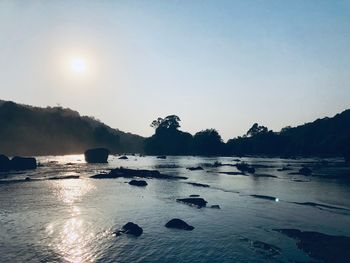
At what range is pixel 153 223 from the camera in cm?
3828

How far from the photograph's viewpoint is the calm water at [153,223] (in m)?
27.2

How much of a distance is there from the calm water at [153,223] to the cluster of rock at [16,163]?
59718mm

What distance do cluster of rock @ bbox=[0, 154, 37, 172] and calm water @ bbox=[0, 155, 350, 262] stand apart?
59.7 metres

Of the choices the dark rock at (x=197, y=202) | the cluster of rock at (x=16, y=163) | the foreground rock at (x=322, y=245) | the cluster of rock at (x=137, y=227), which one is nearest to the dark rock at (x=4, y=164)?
the cluster of rock at (x=16, y=163)

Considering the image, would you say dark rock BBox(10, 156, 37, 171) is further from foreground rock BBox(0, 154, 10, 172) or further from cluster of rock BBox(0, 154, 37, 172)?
foreground rock BBox(0, 154, 10, 172)

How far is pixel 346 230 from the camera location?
114 ft

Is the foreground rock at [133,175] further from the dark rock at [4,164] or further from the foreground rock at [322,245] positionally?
the foreground rock at [322,245]

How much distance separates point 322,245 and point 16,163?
118 meters

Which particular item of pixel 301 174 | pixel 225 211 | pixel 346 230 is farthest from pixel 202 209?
pixel 301 174

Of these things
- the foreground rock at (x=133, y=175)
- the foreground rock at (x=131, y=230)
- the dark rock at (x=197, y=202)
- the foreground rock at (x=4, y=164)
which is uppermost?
the foreground rock at (x=4, y=164)

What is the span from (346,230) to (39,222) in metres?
34.2

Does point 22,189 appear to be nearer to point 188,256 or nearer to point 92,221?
point 92,221

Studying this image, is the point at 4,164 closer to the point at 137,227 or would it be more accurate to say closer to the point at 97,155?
the point at 97,155

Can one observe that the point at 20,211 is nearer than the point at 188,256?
No
